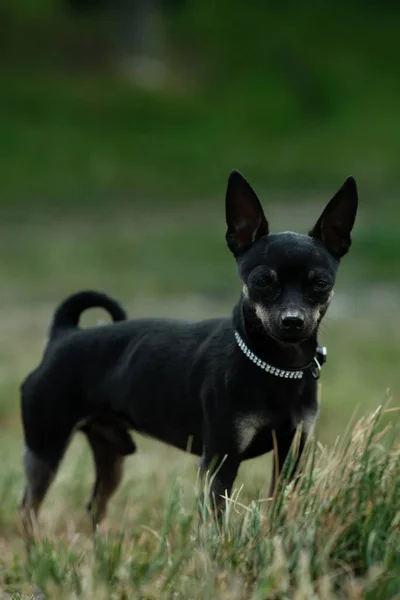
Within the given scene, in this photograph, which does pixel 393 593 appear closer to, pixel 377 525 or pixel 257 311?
pixel 377 525

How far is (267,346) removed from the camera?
464cm

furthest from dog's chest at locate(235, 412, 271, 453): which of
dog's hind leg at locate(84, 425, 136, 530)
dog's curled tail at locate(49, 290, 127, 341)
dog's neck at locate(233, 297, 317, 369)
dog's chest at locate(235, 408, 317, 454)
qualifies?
dog's curled tail at locate(49, 290, 127, 341)

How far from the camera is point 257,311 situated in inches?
177

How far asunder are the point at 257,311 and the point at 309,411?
48 centimetres

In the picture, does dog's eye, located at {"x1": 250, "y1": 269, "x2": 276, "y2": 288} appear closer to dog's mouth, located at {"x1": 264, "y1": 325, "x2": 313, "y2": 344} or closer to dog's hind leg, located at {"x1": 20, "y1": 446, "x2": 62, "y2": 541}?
dog's mouth, located at {"x1": 264, "y1": 325, "x2": 313, "y2": 344}

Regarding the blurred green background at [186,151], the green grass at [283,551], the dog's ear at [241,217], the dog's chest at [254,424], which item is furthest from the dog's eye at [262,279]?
the blurred green background at [186,151]

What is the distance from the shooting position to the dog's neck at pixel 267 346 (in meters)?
4.62

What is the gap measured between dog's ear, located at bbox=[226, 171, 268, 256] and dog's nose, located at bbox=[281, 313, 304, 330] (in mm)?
508

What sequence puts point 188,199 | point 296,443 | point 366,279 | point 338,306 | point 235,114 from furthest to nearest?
point 235,114 < point 188,199 < point 366,279 < point 338,306 < point 296,443

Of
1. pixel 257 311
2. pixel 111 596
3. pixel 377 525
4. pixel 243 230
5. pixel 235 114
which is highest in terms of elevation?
pixel 235 114

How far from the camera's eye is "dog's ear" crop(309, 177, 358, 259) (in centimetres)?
469

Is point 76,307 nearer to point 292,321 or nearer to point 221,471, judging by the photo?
point 221,471

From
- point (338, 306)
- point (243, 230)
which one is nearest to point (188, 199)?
point (338, 306)

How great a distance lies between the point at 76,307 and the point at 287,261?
1.78m
